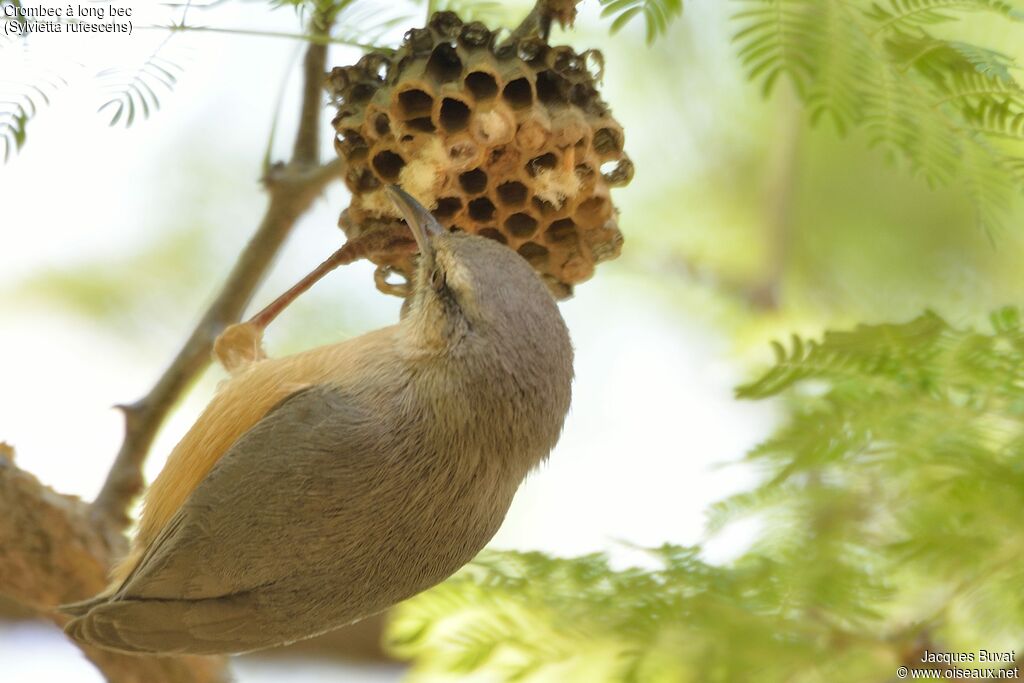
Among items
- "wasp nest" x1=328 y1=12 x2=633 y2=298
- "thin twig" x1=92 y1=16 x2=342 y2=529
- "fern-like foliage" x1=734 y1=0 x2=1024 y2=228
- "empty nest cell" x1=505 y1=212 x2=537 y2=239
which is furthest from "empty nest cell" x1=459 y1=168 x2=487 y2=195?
"fern-like foliage" x1=734 y1=0 x2=1024 y2=228

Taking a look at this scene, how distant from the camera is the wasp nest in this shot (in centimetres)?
245

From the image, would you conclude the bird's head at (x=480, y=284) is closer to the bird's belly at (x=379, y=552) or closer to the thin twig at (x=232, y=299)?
the bird's belly at (x=379, y=552)

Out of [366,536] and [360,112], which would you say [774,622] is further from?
[360,112]

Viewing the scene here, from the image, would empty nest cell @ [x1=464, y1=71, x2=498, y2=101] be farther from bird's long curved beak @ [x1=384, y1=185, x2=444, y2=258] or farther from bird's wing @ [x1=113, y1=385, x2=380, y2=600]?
bird's wing @ [x1=113, y1=385, x2=380, y2=600]

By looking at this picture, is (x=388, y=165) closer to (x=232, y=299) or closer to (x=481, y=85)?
(x=481, y=85)

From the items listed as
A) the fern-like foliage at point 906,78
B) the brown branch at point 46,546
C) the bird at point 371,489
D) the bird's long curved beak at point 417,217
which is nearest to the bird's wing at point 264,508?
the bird at point 371,489

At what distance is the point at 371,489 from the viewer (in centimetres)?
257

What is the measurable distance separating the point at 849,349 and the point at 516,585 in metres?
1.10

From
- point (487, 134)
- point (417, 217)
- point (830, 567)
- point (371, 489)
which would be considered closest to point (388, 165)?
point (417, 217)

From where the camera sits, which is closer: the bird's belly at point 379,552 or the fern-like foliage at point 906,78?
the fern-like foliage at point 906,78

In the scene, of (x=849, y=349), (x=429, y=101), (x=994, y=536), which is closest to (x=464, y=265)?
(x=429, y=101)

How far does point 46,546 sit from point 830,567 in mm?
2055

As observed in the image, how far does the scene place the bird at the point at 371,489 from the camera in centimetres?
255

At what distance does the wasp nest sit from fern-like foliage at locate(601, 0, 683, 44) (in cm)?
36
